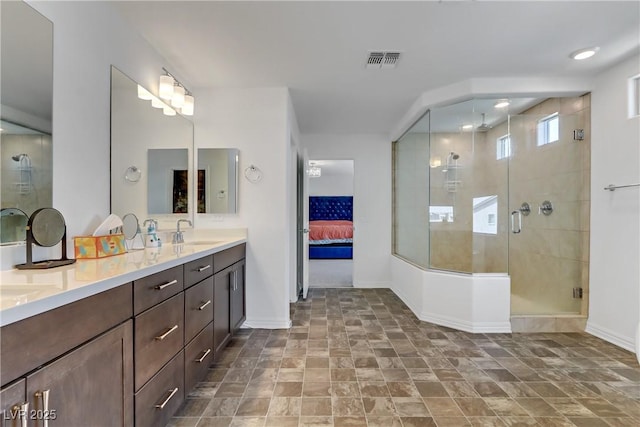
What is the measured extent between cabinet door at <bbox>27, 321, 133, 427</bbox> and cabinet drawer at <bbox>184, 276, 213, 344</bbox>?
18.8 inches

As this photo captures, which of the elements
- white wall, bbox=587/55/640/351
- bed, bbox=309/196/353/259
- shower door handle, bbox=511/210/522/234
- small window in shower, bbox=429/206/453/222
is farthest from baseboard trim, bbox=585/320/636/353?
bed, bbox=309/196/353/259

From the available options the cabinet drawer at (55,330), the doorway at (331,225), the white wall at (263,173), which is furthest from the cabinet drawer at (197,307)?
the doorway at (331,225)

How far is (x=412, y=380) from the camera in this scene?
190 cm

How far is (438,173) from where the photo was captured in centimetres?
348

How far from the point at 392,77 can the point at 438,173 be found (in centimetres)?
134

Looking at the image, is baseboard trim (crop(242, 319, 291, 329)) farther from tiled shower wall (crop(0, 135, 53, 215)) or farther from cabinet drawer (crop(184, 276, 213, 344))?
tiled shower wall (crop(0, 135, 53, 215))

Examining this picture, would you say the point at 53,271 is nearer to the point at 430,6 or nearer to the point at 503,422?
the point at 503,422

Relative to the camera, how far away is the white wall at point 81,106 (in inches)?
55.1

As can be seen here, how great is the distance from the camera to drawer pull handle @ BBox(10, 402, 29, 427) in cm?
71

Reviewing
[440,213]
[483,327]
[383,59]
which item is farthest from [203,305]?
[440,213]

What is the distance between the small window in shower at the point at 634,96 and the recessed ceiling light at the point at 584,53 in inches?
17.4

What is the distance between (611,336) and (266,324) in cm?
300

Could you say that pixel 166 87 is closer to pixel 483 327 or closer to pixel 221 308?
pixel 221 308

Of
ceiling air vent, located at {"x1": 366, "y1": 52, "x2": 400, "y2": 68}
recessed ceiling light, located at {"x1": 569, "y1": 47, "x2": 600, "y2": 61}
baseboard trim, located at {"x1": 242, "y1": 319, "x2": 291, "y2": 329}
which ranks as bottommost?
baseboard trim, located at {"x1": 242, "y1": 319, "x2": 291, "y2": 329}
